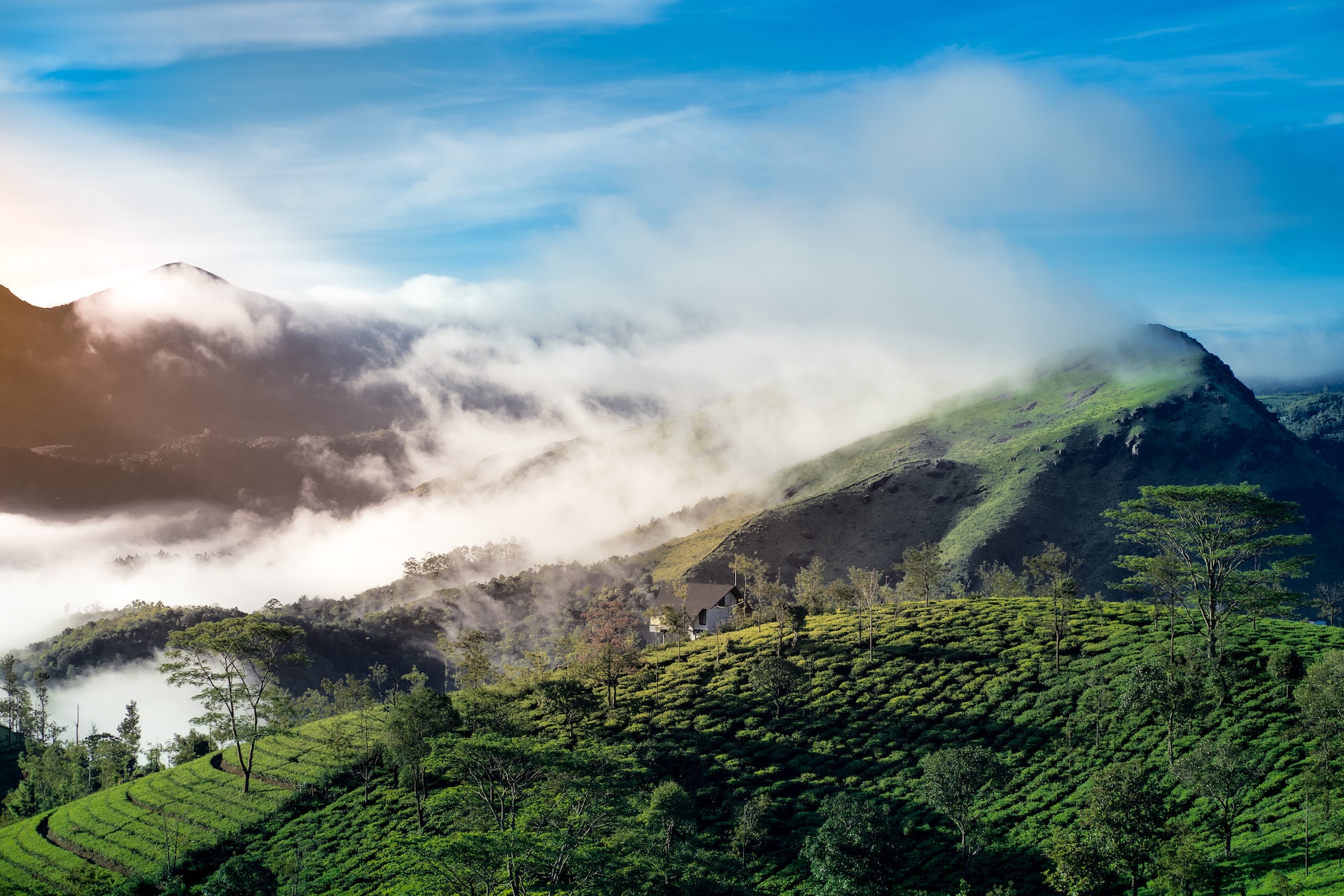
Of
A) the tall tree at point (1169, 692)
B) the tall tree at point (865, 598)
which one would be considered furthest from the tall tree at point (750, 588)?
the tall tree at point (1169, 692)

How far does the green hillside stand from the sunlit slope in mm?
7298

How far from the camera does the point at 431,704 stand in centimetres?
7881

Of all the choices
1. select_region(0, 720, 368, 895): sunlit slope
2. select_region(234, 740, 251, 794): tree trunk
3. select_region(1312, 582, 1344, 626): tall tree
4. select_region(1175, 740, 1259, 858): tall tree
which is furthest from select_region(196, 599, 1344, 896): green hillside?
select_region(1312, 582, 1344, 626): tall tree

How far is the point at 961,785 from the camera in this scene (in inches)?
2361

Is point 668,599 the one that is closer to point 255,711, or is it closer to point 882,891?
point 255,711

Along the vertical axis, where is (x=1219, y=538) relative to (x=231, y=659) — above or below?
below

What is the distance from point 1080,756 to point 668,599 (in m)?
109

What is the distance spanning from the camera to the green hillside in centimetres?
5109

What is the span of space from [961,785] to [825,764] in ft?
59.5

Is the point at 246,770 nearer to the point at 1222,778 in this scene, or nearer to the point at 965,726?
the point at 965,726

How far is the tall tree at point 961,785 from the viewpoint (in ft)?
197

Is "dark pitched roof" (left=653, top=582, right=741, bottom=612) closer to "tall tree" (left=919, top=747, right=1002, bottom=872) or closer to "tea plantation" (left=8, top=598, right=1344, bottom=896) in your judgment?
"tea plantation" (left=8, top=598, right=1344, bottom=896)

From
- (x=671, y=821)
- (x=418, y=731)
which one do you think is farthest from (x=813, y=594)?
(x=671, y=821)

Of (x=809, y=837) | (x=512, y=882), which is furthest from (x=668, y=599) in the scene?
(x=512, y=882)
